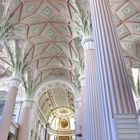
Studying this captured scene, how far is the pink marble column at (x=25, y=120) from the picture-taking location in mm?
13992

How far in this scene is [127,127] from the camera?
10.3 feet

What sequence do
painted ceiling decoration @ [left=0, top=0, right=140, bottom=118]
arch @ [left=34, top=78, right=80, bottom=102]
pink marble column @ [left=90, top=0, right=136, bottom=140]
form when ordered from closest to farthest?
pink marble column @ [left=90, top=0, right=136, bottom=140]
painted ceiling decoration @ [left=0, top=0, right=140, bottom=118]
arch @ [left=34, top=78, right=80, bottom=102]

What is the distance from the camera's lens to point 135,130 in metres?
3.09

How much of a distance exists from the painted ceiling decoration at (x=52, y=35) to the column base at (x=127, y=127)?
681cm

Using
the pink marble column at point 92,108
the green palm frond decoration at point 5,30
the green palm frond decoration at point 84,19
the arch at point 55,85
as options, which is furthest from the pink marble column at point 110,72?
the arch at point 55,85

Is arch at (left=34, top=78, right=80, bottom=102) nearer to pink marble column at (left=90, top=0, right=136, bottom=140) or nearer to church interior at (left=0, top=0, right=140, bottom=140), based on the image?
church interior at (left=0, top=0, right=140, bottom=140)

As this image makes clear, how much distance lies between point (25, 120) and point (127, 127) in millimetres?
12756

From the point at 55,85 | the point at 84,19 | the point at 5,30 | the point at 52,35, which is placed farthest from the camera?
the point at 55,85

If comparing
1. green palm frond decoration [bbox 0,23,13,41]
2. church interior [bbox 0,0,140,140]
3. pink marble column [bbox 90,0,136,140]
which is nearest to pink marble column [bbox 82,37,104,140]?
church interior [bbox 0,0,140,140]

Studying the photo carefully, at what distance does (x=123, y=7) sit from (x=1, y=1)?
6.97 metres

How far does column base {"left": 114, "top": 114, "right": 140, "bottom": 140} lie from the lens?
9.87 ft

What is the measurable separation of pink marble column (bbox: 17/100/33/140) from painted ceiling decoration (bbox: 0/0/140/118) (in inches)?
66.4

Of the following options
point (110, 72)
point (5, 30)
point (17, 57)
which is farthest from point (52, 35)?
Answer: point (110, 72)

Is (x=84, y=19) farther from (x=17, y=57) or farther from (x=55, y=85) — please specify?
(x=55, y=85)
